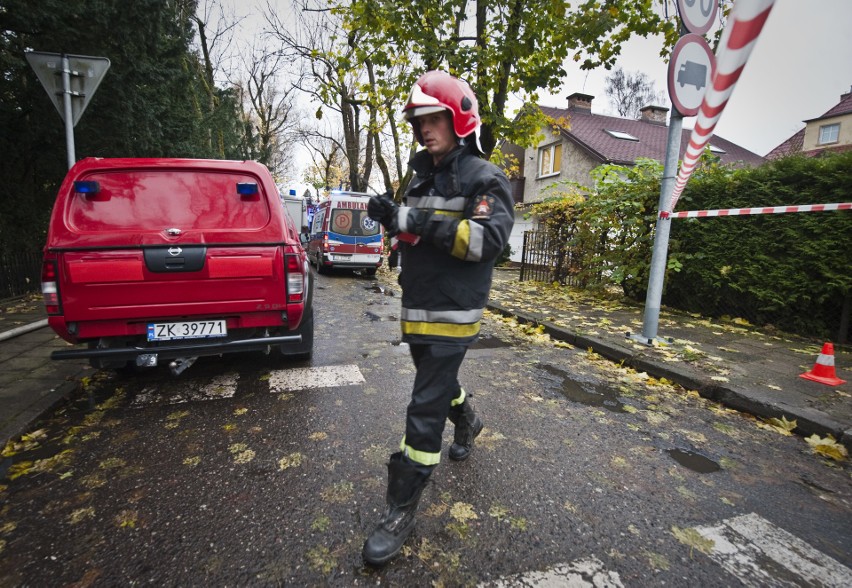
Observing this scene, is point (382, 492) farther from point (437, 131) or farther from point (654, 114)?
point (654, 114)

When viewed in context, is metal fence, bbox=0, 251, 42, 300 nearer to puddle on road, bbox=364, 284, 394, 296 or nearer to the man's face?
puddle on road, bbox=364, 284, 394, 296

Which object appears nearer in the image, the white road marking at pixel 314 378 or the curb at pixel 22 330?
the white road marking at pixel 314 378

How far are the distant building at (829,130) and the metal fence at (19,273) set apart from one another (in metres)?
36.2

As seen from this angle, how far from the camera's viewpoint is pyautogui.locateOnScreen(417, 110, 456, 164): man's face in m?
1.96

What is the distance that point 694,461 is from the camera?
8.87 ft

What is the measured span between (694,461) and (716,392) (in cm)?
135

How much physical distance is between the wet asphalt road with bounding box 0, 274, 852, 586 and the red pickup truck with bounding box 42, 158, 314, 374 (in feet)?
1.84

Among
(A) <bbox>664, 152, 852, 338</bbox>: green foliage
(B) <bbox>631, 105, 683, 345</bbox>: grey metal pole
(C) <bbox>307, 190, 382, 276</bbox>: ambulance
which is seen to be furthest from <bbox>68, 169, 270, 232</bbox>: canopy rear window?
(C) <bbox>307, 190, 382, 276</bbox>: ambulance

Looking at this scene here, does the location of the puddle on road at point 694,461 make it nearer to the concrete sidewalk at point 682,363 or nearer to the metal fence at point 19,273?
the concrete sidewalk at point 682,363

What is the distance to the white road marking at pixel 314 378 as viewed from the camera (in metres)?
3.83

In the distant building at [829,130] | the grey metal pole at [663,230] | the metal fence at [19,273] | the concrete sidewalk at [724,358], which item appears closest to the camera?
the concrete sidewalk at [724,358]

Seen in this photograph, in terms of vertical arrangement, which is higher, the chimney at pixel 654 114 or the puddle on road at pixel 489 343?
the chimney at pixel 654 114

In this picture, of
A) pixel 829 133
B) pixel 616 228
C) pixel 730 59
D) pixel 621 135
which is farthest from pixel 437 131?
pixel 829 133

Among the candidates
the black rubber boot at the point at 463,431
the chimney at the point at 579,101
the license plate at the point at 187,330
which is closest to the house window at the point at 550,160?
the chimney at the point at 579,101
